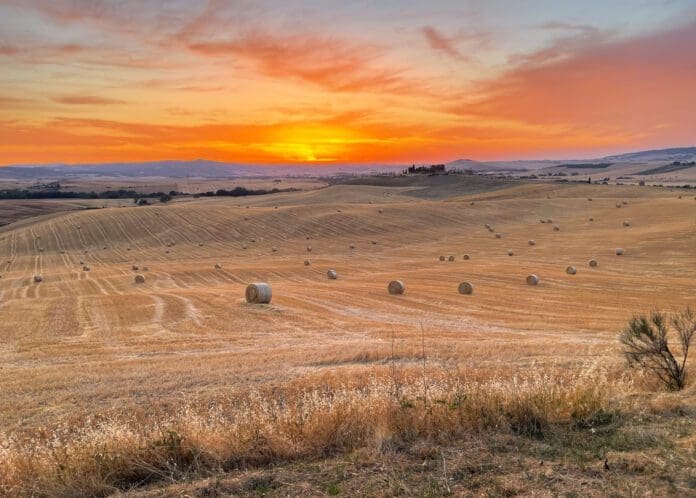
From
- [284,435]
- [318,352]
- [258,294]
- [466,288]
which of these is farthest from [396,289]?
[284,435]

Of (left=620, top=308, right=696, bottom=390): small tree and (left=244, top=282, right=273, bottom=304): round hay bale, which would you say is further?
(left=244, top=282, right=273, bottom=304): round hay bale

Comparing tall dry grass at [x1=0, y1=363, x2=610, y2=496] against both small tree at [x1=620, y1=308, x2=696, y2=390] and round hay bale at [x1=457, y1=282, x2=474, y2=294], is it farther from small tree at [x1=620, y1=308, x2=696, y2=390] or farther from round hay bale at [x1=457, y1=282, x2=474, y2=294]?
round hay bale at [x1=457, y1=282, x2=474, y2=294]

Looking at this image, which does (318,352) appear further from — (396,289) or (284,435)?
(396,289)

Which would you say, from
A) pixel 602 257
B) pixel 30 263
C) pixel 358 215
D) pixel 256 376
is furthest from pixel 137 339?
pixel 358 215

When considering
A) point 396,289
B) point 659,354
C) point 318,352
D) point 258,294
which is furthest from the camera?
point 396,289

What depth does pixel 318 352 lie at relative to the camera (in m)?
16.3

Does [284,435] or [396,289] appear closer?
[284,435]

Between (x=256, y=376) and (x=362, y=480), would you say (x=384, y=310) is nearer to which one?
(x=256, y=376)

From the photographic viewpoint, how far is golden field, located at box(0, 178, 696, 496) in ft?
20.6

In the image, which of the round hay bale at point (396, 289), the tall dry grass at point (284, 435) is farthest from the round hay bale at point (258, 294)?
the tall dry grass at point (284, 435)

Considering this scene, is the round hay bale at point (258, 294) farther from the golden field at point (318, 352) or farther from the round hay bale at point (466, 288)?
the round hay bale at point (466, 288)

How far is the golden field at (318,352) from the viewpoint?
6.29 meters

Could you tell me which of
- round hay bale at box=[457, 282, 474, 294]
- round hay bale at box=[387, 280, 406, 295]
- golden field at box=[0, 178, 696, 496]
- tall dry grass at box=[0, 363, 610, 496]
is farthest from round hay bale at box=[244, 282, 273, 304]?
tall dry grass at box=[0, 363, 610, 496]

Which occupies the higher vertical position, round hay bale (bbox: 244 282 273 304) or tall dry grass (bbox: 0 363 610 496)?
tall dry grass (bbox: 0 363 610 496)
